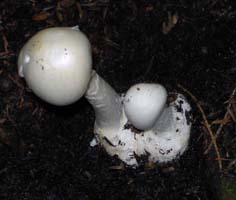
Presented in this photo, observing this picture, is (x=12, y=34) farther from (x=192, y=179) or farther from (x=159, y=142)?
(x=192, y=179)

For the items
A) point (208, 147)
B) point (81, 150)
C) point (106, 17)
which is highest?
point (106, 17)

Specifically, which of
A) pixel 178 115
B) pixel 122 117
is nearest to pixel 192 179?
pixel 178 115

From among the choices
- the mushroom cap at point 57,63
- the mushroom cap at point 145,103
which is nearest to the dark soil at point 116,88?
the mushroom cap at point 145,103

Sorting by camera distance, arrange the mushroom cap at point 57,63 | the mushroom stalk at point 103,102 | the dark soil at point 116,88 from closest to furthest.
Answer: the mushroom cap at point 57,63, the mushroom stalk at point 103,102, the dark soil at point 116,88

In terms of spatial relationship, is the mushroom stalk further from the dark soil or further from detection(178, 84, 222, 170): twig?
detection(178, 84, 222, 170): twig

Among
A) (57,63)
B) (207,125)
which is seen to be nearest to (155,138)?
(207,125)

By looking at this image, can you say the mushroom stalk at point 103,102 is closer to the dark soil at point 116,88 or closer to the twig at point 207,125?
the dark soil at point 116,88
